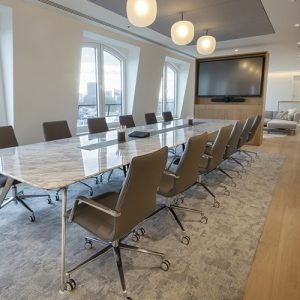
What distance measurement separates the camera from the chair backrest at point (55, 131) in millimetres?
3082

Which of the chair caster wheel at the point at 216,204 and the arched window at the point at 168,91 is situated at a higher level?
the arched window at the point at 168,91

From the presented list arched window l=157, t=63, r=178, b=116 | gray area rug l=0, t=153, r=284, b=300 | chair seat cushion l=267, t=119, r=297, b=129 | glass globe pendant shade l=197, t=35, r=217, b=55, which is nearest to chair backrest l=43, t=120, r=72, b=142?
gray area rug l=0, t=153, r=284, b=300

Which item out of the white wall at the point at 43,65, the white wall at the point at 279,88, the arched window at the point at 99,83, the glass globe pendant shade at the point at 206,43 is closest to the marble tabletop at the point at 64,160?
the white wall at the point at 43,65

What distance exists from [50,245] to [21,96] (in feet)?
8.22

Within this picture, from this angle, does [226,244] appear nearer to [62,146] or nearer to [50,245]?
[50,245]

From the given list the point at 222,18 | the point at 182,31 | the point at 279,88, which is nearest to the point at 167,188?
the point at 182,31

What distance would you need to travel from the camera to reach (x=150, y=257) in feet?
6.37

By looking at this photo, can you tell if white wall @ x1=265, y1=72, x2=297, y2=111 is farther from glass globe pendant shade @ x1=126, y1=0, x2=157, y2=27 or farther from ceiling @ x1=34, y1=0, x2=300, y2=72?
glass globe pendant shade @ x1=126, y1=0, x2=157, y2=27

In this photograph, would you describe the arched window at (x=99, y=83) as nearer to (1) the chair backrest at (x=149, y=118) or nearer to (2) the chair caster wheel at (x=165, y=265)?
(1) the chair backrest at (x=149, y=118)

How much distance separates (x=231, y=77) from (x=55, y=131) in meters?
5.04

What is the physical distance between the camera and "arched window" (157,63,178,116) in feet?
25.9

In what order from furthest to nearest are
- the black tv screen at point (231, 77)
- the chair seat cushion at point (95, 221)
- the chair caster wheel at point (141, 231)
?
the black tv screen at point (231, 77)
the chair caster wheel at point (141, 231)
the chair seat cushion at point (95, 221)

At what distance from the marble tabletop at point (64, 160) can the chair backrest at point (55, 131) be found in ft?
1.32

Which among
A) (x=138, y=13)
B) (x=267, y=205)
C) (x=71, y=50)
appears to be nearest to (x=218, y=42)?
(x=71, y=50)
